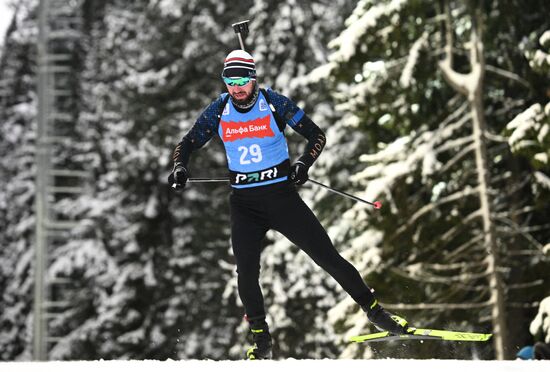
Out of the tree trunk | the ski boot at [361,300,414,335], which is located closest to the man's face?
the ski boot at [361,300,414,335]

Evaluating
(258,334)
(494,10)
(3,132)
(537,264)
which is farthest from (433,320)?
(3,132)

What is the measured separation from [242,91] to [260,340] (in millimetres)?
1894

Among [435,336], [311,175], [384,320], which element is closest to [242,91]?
[384,320]

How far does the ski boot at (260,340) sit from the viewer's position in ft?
23.4

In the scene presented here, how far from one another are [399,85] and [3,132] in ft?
86.5

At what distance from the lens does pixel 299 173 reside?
6.69 metres

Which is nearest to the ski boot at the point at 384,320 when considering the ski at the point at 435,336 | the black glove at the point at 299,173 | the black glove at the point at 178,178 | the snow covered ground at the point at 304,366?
the ski at the point at 435,336

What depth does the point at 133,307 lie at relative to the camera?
27.2 metres

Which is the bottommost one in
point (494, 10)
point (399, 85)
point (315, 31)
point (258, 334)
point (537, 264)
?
point (258, 334)

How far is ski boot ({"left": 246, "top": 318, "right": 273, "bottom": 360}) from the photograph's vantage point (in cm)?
712

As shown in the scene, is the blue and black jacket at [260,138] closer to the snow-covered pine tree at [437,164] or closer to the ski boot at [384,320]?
the ski boot at [384,320]

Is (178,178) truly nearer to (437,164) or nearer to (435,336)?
(435,336)

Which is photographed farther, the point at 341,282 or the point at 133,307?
the point at 133,307

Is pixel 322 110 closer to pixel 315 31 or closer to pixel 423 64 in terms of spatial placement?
pixel 315 31
